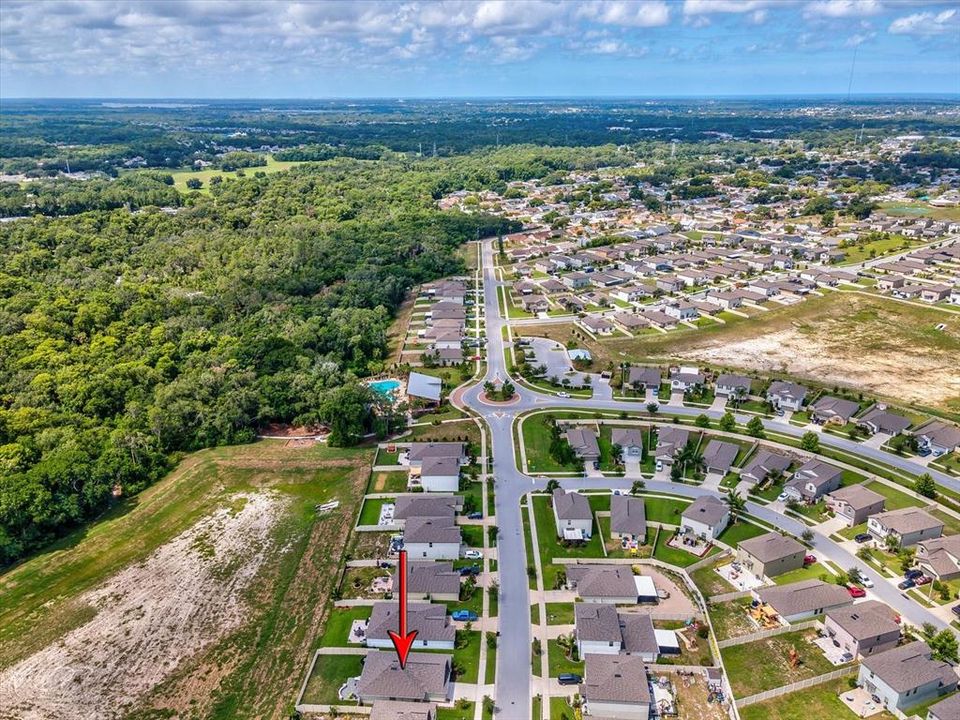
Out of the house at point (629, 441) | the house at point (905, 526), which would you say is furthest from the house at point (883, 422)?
the house at point (629, 441)

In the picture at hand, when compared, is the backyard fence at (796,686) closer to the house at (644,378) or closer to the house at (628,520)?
the house at (628,520)

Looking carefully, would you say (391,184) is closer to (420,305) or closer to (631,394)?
(420,305)

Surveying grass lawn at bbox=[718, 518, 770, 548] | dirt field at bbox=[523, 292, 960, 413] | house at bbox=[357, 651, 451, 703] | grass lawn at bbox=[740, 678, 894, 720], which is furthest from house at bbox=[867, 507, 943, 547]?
house at bbox=[357, 651, 451, 703]

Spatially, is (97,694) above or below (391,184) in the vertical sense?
below

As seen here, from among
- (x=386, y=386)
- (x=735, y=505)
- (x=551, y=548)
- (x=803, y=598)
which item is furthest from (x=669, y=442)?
(x=386, y=386)

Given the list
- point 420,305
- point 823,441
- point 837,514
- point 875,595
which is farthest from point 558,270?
point 875,595

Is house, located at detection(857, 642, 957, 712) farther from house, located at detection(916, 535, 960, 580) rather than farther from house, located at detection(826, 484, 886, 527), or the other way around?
house, located at detection(826, 484, 886, 527)

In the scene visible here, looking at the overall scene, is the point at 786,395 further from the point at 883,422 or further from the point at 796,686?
the point at 796,686

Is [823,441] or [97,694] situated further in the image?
[823,441]
